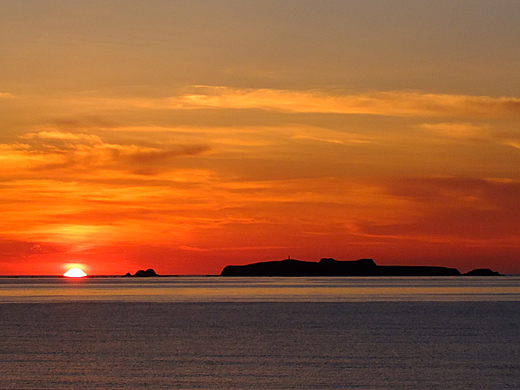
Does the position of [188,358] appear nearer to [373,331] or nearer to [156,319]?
[373,331]

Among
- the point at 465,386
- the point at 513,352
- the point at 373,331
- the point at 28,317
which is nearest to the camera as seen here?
the point at 465,386

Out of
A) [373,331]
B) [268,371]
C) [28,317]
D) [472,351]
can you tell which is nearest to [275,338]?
[373,331]

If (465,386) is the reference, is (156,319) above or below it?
above

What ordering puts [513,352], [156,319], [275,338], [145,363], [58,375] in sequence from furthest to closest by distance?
[156,319] < [275,338] < [513,352] < [145,363] < [58,375]

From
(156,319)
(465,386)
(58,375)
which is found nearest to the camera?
(465,386)

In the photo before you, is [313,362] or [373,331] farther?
[373,331]

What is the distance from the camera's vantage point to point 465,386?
96.5 ft

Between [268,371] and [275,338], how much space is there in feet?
50.4

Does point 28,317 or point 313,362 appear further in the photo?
point 28,317

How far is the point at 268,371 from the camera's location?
3306 centimetres

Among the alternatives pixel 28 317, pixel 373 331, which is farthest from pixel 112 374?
pixel 28 317

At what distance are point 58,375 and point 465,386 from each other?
15852 mm

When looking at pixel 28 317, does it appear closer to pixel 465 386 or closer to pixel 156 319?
pixel 156 319

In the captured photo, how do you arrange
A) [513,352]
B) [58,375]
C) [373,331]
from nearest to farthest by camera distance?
[58,375] < [513,352] < [373,331]
